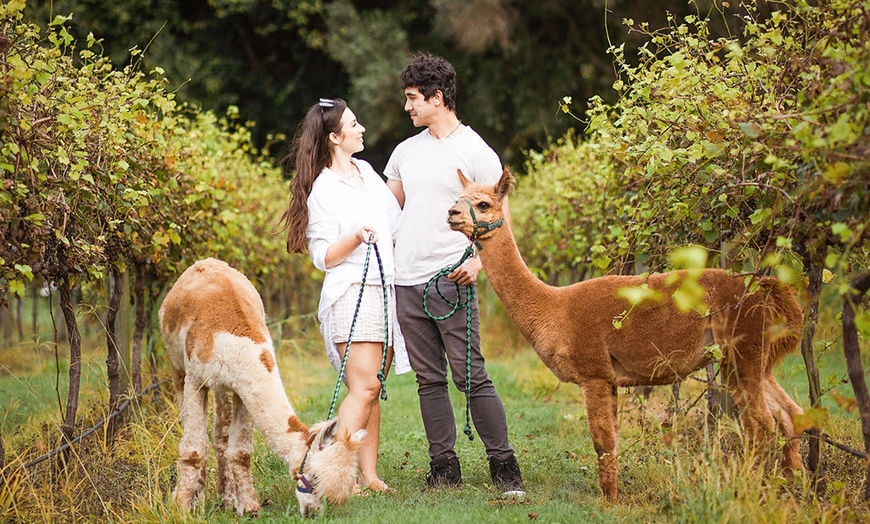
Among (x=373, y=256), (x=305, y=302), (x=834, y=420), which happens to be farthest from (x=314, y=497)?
(x=305, y=302)

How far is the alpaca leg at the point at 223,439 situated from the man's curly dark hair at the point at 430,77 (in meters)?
1.97

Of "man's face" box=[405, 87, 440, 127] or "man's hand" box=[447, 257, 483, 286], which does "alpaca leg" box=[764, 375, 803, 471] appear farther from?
"man's face" box=[405, 87, 440, 127]

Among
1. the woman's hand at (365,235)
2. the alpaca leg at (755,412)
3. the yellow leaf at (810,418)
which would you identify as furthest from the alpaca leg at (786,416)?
the woman's hand at (365,235)

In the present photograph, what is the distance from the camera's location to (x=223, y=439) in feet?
17.0

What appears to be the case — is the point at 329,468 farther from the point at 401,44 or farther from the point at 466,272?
the point at 401,44

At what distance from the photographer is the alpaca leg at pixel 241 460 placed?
16.1 feet

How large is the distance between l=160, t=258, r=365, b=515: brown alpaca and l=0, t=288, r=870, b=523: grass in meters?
0.19

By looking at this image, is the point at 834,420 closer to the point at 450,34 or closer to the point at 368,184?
the point at 368,184

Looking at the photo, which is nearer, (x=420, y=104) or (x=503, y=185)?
(x=503, y=185)

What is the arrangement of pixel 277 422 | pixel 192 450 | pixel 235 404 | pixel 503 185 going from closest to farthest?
pixel 277 422
pixel 503 185
pixel 192 450
pixel 235 404

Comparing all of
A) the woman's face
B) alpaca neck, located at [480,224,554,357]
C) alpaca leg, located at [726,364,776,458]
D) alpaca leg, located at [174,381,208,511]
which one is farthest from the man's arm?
alpaca leg, located at [726,364,776,458]

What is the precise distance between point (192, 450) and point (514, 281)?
1.90 metres

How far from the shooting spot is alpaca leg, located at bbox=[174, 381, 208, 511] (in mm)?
4918

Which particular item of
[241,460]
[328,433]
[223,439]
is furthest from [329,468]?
[223,439]
